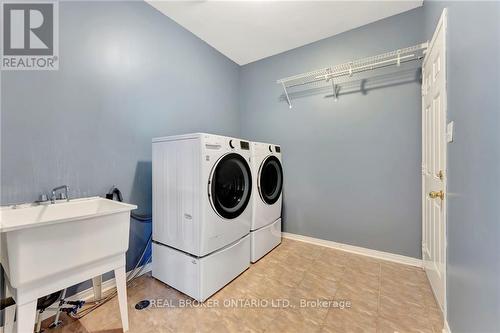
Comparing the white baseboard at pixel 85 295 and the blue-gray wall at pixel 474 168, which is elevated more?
the blue-gray wall at pixel 474 168

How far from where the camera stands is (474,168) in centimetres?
93

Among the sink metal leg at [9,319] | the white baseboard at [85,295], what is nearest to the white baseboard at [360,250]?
the white baseboard at [85,295]

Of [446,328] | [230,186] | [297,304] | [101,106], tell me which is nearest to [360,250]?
[446,328]

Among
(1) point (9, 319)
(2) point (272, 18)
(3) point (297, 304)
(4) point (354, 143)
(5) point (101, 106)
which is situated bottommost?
(3) point (297, 304)

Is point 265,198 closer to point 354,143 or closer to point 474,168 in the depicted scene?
point 354,143

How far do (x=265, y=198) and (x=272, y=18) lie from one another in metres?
1.97

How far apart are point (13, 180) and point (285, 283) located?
214cm

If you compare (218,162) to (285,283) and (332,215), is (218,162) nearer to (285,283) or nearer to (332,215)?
(285,283)

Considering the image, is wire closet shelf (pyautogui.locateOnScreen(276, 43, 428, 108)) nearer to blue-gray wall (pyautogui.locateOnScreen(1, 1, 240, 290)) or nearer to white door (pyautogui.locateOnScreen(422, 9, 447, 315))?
white door (pyautogui.locateOnScreen(422, 9, 447, 315))

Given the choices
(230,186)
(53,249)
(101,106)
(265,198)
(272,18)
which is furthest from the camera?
(265,198)

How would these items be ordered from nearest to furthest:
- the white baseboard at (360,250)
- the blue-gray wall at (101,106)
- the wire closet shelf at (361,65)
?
the blue-gray wall at (101,106) → the wire closet shelf at (361,65) → the white baseboard at (360,250)

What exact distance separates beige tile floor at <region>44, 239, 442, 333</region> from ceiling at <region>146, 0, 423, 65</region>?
8.62 feet

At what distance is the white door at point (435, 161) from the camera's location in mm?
1372

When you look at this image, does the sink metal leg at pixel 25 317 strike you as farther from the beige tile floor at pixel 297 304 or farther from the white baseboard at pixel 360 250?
the white baseboard at pixel 360 250
